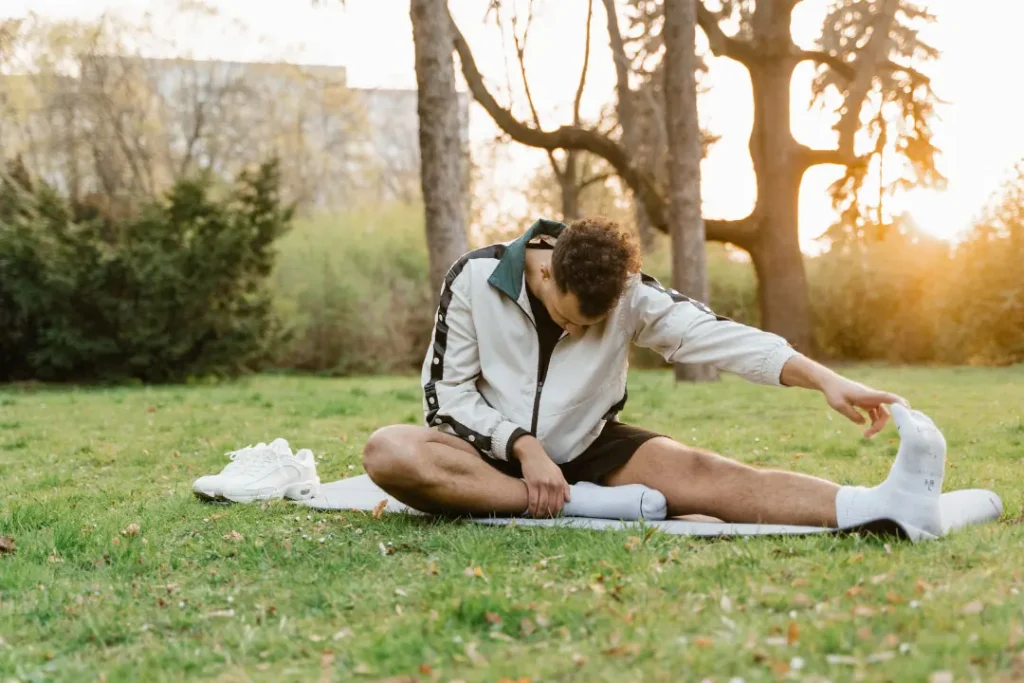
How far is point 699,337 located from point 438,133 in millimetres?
6715

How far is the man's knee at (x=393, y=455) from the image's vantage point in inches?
145

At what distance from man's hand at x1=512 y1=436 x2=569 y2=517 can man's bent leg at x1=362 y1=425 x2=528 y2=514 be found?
0.29 ft

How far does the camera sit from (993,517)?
352 centimetres

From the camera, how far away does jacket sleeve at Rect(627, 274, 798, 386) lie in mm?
3484

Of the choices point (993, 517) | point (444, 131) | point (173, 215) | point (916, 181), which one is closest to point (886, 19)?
point (916, 181)

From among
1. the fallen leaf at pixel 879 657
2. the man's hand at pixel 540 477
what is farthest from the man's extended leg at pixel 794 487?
the fallen leaf at pixel 879 657

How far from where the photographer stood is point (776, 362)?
3.43 m

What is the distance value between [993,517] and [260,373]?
17427 mm

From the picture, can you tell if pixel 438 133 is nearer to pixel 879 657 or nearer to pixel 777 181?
pixel 777 181

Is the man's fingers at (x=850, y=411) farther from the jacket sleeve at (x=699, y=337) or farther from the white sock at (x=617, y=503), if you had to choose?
the white sock at (x=617, y=503)

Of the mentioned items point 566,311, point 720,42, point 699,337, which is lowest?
point 699,337

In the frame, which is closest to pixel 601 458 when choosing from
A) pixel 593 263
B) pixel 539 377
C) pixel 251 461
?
pixel 539 377

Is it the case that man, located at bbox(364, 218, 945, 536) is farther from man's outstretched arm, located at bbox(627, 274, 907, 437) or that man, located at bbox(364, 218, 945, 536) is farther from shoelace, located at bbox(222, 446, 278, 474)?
shoelace, located at bbox(222, 446, 278, 474)

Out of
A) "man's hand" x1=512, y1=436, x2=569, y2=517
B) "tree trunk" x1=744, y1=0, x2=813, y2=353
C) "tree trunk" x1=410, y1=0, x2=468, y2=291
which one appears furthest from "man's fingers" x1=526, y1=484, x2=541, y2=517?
"tree trunk" x1=744, y1=0, x2=813, y2=353
